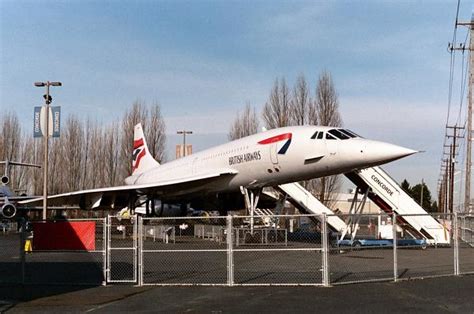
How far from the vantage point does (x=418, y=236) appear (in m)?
24.5

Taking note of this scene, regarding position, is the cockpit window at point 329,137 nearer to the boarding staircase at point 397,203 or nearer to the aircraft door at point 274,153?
the aircraft door at point 274,153

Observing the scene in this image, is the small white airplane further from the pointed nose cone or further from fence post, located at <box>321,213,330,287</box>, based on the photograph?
fence post, located at <box>321,213,330,287</box>

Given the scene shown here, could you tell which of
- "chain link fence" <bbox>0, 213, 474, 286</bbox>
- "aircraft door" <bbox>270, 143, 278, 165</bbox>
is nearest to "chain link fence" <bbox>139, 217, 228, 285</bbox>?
"chain link fence" <bbox>0, 213, 474, 286</bbox>

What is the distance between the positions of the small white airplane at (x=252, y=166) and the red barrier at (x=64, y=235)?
9.51 m

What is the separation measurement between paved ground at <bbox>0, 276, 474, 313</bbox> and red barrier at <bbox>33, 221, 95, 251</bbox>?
3.16ft

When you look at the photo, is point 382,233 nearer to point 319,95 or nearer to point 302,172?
point 302,172

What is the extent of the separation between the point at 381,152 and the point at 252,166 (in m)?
5.71

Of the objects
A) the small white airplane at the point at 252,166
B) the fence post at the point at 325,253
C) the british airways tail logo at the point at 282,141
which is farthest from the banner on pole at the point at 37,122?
the fence post at the point at 325,253

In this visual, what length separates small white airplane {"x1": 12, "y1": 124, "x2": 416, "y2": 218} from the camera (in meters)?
18.5

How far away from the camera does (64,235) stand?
11.8 metres

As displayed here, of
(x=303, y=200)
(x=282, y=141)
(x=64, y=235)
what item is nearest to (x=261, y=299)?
(x=64, y=235)

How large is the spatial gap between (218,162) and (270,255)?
644 cm

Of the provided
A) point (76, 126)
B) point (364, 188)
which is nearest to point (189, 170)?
point (364, 188)

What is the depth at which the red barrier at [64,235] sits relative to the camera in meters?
11.7
